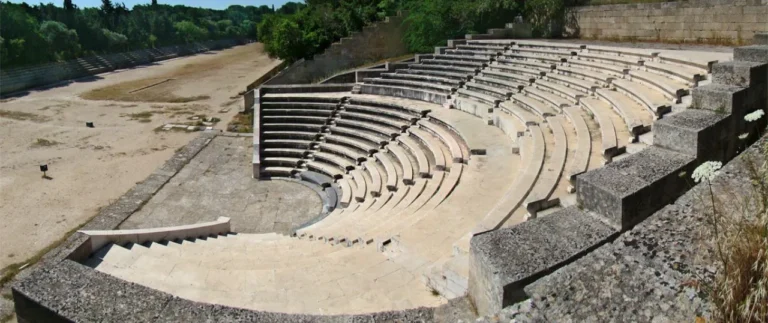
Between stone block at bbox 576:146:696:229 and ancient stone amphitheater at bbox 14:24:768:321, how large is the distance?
0.02 m

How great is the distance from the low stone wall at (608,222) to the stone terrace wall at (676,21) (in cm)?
894

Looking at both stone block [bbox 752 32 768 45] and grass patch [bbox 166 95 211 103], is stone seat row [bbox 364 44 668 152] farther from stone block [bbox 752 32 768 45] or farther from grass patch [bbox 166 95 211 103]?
grass patch [bbox 166 95 211 103]

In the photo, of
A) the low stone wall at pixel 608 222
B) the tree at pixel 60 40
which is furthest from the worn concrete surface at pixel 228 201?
the tree at pixel 60 40

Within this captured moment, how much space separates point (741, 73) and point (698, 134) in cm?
218

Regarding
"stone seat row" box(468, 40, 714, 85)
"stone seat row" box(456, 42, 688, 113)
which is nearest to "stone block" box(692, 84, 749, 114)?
"stone seat row" box(456, 42, 688, 113)

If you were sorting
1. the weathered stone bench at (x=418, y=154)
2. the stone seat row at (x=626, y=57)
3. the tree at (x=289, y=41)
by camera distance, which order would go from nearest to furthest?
the stone seat row at (x=626, y=57), the weathered stone bench at (x=418, y=154), the tree at (x=289, y=41)

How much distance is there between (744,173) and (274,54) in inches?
969

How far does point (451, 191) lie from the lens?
29.8 feet

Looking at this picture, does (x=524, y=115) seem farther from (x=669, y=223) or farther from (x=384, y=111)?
(x=669, y=223)

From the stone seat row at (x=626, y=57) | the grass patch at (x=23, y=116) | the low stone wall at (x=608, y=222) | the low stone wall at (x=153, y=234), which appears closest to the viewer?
the low stone wall at (x=608, y=222)

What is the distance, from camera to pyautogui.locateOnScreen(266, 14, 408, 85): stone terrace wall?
24.3 metres

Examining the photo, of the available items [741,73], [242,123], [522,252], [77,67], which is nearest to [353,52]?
[242,123]

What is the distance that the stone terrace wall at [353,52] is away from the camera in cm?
2434

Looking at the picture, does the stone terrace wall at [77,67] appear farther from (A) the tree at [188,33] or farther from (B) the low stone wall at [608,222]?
(B) the low stone wall at [608,222]
